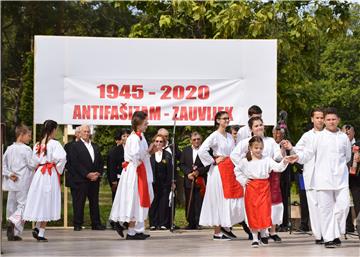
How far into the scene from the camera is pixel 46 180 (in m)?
15.0

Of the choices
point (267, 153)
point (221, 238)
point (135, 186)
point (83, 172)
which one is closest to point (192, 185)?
point (83, 172)

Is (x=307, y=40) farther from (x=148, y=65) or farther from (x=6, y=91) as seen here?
(x=6, y=91)

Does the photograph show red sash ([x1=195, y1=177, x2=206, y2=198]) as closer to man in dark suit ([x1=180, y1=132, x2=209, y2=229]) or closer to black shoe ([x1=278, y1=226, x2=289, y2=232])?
man in dark suit ([x1=180, y1=132, x2=209, y2=229])

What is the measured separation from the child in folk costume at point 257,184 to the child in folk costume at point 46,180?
2955 millimetres

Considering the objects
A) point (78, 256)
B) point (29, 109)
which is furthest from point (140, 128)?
point (29, 109)

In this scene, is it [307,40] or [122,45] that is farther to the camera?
[307,40]

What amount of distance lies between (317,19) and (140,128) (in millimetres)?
7861

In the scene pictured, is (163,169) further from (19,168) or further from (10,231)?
(10,231)

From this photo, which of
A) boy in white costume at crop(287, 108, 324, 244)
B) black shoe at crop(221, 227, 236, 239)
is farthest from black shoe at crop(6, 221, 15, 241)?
boy in white costume at crop(287, 108, 324, 244)

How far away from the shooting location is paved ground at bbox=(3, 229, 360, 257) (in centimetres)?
1252

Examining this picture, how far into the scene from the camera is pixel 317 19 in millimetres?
21469

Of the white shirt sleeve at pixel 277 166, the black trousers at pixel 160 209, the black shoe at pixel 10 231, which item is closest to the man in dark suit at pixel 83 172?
the black trousers at pixel 160 209

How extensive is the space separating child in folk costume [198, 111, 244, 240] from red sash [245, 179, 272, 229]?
109cm

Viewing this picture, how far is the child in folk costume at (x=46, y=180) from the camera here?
584 inches
